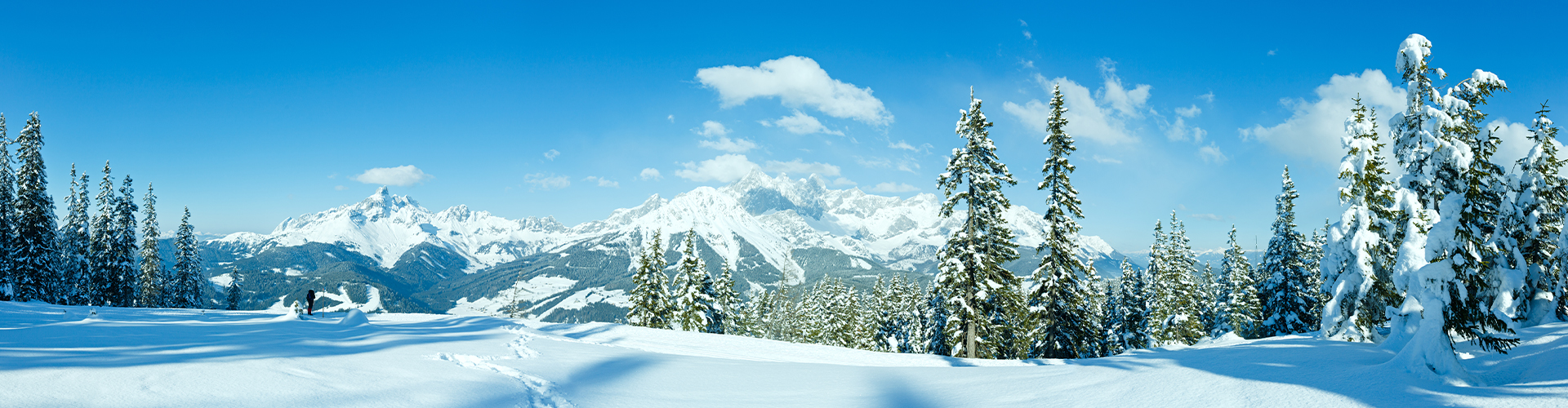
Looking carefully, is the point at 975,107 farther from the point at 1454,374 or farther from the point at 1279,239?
the point at 1279,239

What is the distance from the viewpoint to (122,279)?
42.7 metres

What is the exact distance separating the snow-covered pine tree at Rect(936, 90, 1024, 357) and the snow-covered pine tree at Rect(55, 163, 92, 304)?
173ft

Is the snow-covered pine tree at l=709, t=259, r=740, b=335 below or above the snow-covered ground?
below

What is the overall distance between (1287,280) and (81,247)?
72424 mm

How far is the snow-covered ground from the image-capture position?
18.7 ft

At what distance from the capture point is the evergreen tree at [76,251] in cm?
3822

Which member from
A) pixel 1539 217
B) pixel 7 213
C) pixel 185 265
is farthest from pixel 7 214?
pixel 1539 217

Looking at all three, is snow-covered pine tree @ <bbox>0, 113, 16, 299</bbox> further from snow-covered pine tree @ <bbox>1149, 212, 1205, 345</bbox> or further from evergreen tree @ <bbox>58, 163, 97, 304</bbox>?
snow-covered pine tree @ <bbox>1149, 212, 1205, 345</bbox>

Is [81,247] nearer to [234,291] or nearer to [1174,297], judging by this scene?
[234,291]

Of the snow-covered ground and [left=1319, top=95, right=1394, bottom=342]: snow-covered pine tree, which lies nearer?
the snow-covered ground

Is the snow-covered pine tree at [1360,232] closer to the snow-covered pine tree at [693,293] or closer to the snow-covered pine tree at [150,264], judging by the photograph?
the snow-covered pine tree at [693,293]

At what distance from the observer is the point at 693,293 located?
42.3 metres

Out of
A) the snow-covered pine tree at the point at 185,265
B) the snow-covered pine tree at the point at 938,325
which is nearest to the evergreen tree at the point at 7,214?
the snow-covered pine tree at the point at 185,265

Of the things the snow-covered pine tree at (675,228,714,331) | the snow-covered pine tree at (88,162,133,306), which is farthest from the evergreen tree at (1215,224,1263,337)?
the snow-covered pine tree at (88,162,133,306)
